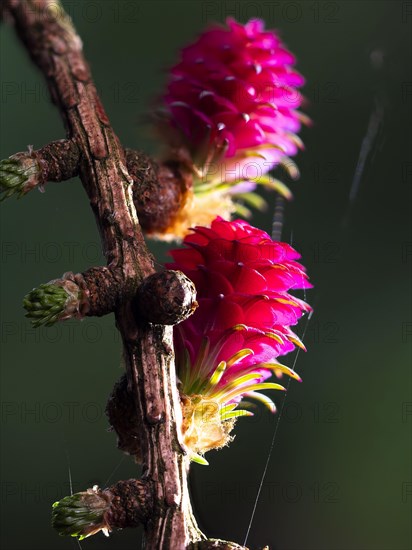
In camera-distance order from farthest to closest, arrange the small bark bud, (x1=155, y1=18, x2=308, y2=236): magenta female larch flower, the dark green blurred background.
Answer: the dark green blurred background < (x1=155, y1=18, x2=308, y2=236): magenta female larch flower < the small bark bud

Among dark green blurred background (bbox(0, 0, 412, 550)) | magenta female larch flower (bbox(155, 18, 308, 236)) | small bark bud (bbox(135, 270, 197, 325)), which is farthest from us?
dark green blurred background (bbox(0, 0, 412, 550))

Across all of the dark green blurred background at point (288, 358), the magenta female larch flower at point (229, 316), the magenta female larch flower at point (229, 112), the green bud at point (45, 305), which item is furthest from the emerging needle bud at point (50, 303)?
the dark green blurred background at point (288, 358)

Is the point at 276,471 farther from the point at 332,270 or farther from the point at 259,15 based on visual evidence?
the point at 259,15

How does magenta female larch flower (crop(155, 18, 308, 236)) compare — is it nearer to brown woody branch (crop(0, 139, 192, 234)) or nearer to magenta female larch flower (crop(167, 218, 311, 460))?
brown woody branch (crop(0, 139, 192, 234))

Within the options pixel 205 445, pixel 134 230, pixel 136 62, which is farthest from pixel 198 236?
pixel 136 62

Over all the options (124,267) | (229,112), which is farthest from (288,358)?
(124,267)

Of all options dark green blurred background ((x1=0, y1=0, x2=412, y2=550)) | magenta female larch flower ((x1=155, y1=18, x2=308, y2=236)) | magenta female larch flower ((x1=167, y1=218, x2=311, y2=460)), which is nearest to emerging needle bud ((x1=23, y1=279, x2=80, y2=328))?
magenta female larch flower ((x1=167, y1=218, x2=311, y2=460))
